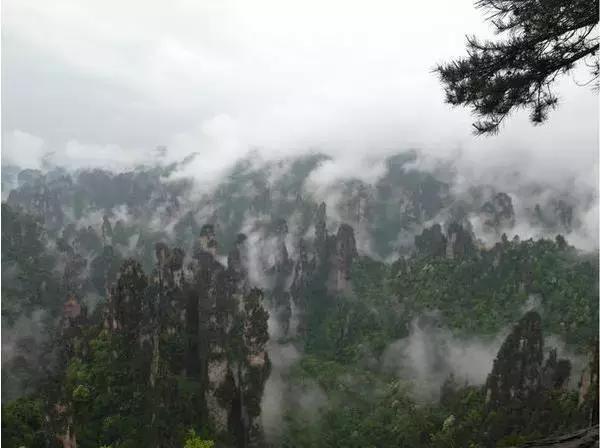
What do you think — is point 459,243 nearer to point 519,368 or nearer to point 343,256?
point 343,256

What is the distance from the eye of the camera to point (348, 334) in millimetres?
146875

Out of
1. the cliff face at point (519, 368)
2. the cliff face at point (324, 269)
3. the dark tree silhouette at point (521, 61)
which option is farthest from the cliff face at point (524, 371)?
the dark tree silhouette at point (521, 61)

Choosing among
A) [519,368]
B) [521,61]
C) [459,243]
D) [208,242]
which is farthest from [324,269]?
[521,61]

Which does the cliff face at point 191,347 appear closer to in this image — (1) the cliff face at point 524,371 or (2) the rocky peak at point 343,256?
(1) the cliff face at point 524,371

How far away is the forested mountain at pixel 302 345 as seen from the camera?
56281 millimetres

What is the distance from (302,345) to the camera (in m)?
151

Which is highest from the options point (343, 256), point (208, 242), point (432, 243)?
point (432, 243)

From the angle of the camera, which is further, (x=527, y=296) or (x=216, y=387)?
(x=527, y=296)

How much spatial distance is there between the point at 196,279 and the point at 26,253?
174 feet

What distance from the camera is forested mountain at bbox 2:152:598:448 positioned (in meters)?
56.3

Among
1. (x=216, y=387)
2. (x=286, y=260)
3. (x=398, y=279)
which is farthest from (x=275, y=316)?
(x=216, y=387)

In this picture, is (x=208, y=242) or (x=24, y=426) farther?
(x=208, y=242)

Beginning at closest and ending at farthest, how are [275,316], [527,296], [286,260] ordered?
[527,296] < [275,316] < [286,260]

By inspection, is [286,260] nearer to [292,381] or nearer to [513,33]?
[292,381]
